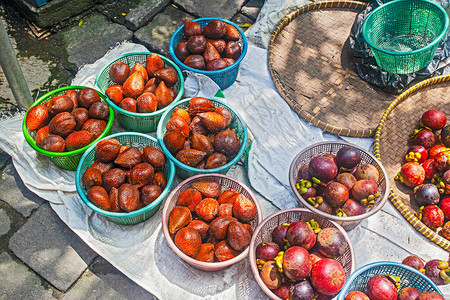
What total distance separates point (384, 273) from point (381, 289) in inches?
7.8

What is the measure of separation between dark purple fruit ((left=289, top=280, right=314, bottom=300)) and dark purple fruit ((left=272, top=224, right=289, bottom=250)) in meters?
0.31

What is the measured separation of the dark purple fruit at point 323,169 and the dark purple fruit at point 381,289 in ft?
2.54

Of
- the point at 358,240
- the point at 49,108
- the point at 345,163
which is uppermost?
the point at 49,108

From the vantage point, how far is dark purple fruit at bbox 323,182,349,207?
2.68 meters

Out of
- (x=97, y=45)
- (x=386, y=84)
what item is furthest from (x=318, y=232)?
(x=97, y=45)

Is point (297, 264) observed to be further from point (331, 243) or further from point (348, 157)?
point (348, 157)

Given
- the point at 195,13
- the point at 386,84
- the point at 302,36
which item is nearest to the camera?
the point at 386,84

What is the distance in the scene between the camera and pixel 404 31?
12.9ft

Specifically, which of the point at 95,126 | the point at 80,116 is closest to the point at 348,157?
the point at 95,126

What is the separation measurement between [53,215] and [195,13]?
289 cm

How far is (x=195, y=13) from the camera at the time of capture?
468 cm

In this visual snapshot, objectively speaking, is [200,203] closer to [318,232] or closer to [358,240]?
[318,232]

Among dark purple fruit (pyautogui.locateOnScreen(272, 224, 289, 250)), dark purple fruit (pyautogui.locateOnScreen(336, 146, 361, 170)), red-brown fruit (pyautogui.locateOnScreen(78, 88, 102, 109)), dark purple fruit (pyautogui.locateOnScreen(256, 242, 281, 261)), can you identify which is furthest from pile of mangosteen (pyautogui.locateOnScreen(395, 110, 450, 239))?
red-brown fruit (pyautogui.locateOnScreen(78, 88, 102, 109))

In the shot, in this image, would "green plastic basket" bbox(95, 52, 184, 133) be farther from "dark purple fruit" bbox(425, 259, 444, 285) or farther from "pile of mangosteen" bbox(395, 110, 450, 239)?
"dark purple fruit" bbox(425, 259, 444, 285)
